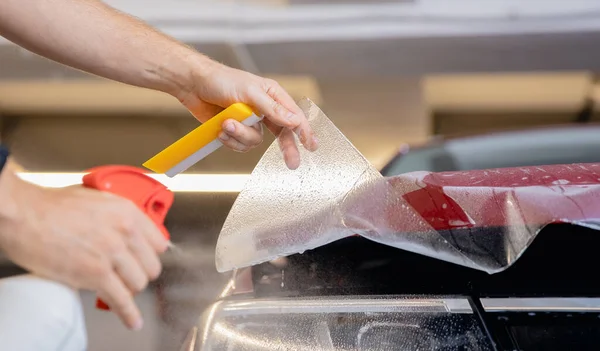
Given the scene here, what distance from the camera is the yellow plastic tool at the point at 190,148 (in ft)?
1.45

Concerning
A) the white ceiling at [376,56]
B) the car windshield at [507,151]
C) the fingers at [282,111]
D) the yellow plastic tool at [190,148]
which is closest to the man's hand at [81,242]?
the yellow plastic tool at [190,148]

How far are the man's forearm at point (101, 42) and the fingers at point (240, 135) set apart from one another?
114 millimetres

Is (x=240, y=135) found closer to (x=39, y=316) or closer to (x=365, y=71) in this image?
(x=39, y=316)

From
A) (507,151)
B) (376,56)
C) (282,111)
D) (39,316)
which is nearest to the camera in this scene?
(39,316)

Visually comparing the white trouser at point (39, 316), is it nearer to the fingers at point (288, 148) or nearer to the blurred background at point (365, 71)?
the fingers at point (288, 148)

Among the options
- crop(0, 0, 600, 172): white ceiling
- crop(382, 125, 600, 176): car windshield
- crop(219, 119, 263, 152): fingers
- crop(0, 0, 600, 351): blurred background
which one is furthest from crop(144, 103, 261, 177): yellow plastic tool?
crop(0, 0, 600, 172): white ceiling

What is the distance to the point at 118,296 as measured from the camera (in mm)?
325

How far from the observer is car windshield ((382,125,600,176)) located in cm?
148

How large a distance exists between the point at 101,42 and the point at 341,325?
0.37 m

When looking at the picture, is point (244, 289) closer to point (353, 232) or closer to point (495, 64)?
point (353, 232)

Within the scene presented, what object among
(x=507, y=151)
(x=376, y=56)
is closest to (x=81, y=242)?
(x=507, y=151)

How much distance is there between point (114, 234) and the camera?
1.07 ft

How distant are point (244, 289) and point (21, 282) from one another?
324 mm

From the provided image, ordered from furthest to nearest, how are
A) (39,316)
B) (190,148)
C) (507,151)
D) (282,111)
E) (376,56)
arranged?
(376,56) → (507,151) → (282,111) → (190,148) → (39,316)
